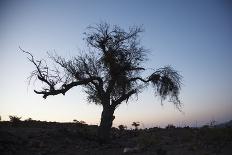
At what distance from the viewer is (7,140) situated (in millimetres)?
16531

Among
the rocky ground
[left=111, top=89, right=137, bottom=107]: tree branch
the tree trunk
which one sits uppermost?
[left=111, top=89, right=137, bottom=107]: tree branch

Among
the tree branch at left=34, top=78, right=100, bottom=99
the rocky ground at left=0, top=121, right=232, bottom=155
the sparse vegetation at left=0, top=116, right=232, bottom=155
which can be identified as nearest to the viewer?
the rocky ground at left=0, top=121, right=232, bottom=155

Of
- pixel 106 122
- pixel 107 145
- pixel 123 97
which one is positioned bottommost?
pixel 107 145

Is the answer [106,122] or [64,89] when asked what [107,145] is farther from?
[64,89]

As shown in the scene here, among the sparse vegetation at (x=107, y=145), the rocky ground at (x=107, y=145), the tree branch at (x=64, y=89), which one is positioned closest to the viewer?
the rocky ground at (x=107, y=145)

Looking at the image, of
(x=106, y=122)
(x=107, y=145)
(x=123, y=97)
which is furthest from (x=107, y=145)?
(x=123, y=97)

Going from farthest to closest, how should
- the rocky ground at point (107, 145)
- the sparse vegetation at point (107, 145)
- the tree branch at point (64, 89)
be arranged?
the tree branch at point (64, 89)
the sparse vegetation at point (107, 145)
the rocky ground at point (107, 145)

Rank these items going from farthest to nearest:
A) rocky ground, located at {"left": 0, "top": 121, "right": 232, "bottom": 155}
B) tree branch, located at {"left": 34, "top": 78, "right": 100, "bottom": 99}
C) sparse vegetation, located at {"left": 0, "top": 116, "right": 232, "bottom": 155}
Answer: tree branch, located at {"left": 34, "top": 78, "right": 100, "bottom": 99}
sparse vegetation, located at {"left": 0, "top": 116, "right": 232, "bottom": 155}
rocky ground, located at {"left": 0, "top": 121, "right": 232, "bottom": 155}

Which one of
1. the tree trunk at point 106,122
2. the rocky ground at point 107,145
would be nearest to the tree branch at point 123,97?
the tree trunk at point 106,122

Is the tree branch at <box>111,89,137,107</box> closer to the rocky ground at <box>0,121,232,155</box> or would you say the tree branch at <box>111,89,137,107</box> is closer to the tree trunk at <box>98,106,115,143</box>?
the tree trunk at <box>98,106,115,143</box>

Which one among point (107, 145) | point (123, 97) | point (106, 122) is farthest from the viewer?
point (123, 97)

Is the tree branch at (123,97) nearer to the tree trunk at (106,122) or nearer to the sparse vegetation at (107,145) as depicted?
the tree trunk at (106,122)

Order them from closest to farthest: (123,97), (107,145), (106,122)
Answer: (107,145), (106,122), (123,97)

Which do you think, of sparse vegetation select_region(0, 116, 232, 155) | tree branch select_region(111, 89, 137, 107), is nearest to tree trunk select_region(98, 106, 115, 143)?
tree branch select_region(111, 89, 137, 107)
